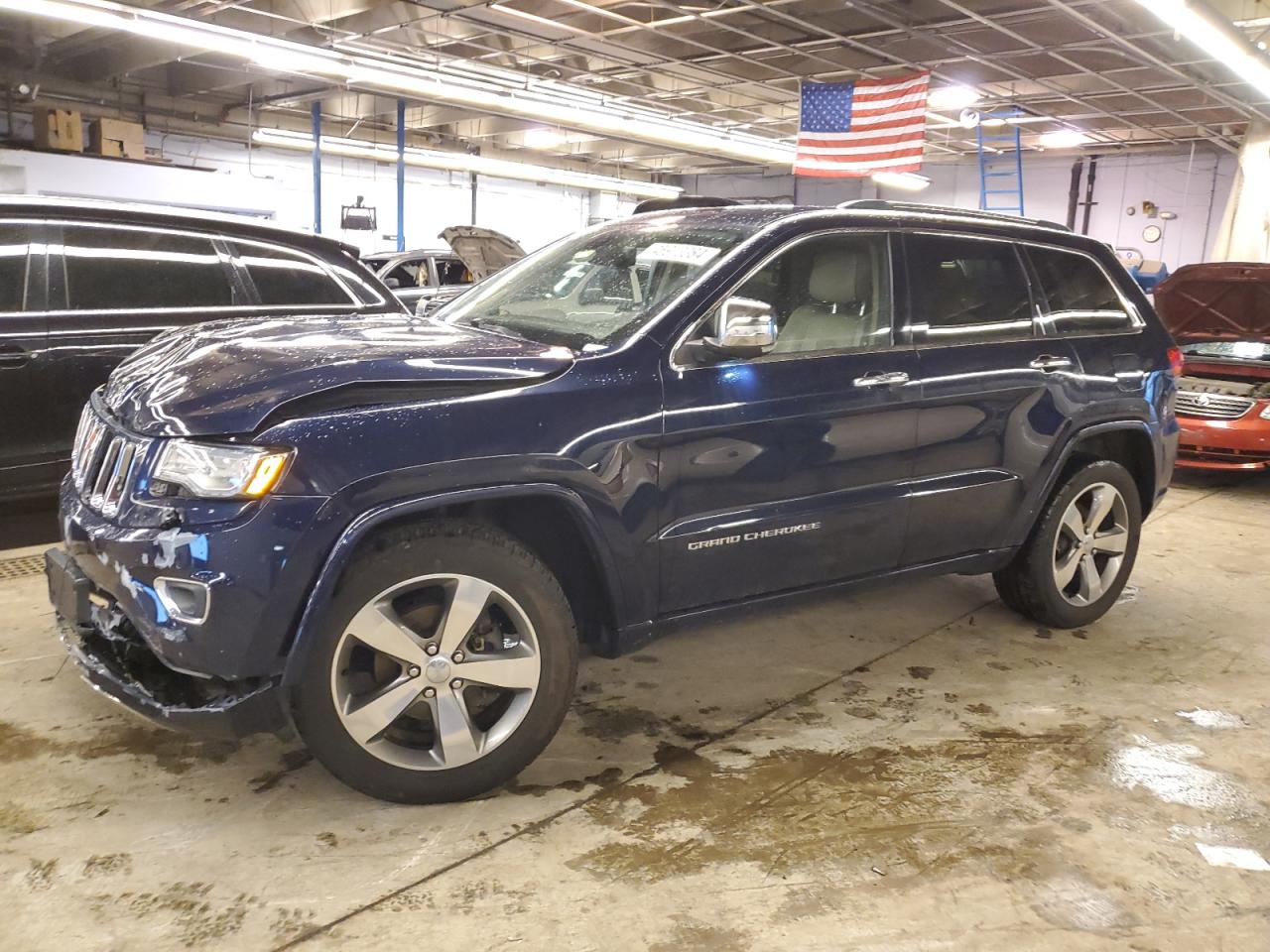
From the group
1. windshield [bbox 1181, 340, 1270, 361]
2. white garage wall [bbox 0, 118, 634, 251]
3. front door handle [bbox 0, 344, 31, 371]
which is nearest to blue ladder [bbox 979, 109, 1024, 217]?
windshield [bbox 1181, 340, 1270, 361]

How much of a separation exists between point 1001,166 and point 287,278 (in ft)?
70.4

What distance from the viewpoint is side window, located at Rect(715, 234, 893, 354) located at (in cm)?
323

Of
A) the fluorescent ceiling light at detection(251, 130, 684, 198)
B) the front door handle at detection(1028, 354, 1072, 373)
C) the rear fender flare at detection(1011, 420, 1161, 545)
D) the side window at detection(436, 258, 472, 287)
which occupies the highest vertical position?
the fluorescent ceiling light at detection(251, 130, 684, 198)

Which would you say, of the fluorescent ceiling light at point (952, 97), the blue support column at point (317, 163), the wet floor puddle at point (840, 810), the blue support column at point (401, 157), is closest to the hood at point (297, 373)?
the wet floor puddle at point (840, 810)

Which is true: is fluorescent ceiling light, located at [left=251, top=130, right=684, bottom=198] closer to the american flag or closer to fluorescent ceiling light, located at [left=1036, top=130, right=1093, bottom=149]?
the american flag

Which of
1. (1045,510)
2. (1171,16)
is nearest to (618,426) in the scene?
(1045,510)

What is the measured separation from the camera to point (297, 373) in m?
2.48

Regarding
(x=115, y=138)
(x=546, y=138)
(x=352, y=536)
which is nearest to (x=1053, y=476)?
(x=352, y=536)

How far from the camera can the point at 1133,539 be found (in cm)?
434

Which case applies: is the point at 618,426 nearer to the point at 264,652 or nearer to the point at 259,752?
the point at 264,652

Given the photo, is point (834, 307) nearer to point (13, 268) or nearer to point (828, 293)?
point (828, 293)

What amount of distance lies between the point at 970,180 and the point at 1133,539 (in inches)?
862

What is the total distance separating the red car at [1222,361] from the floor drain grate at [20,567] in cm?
728

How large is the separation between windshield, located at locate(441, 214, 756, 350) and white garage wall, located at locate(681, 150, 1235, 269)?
17.9 meters
